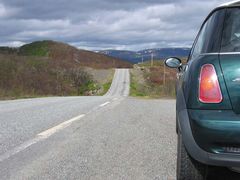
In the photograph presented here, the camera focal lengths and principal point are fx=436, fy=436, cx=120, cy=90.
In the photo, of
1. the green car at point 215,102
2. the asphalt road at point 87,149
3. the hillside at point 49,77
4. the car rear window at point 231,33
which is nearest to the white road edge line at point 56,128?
the asphalt road at point 87,149

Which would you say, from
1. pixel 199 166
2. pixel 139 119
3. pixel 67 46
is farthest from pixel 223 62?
pixel 67 46

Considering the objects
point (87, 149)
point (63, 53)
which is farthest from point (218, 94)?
point (63, 53)

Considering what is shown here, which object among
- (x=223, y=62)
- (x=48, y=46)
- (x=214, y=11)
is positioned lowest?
(x=48, y=46)

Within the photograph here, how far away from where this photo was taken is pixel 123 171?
4.85 m

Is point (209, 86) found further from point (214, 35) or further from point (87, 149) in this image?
point (87, 149)

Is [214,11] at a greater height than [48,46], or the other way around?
[214,11]

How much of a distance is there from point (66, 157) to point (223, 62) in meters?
2.79

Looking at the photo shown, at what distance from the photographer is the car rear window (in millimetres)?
3646

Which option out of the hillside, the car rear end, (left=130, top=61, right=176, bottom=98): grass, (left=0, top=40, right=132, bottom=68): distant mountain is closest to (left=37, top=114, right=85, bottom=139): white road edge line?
the car rear end

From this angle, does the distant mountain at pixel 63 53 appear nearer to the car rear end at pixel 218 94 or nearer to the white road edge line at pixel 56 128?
the white road edge line at pixel 56 128

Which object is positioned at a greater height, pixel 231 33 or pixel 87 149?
pixel 231 33

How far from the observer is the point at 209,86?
11.7ft

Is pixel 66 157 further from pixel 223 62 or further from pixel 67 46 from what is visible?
pixel 67 46

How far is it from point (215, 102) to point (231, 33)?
24.8 inches
